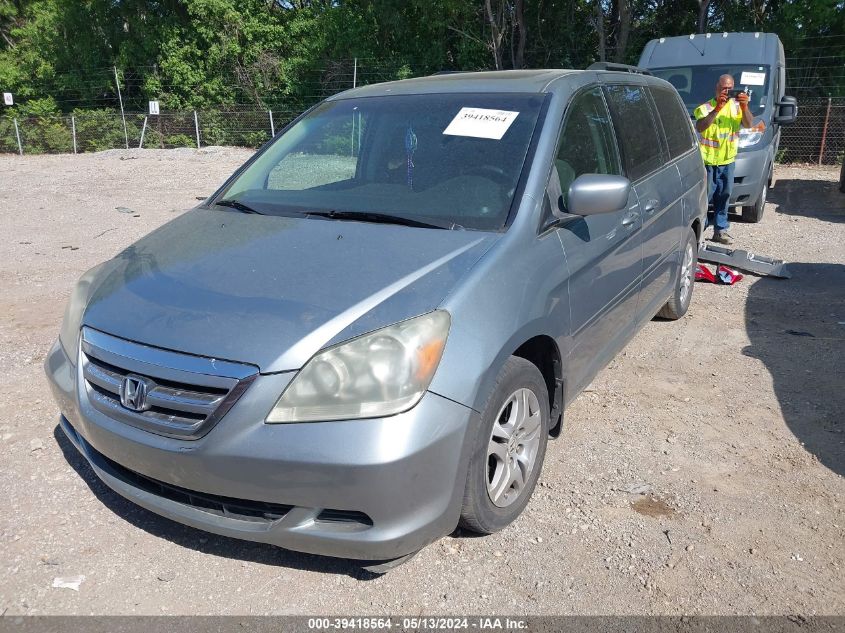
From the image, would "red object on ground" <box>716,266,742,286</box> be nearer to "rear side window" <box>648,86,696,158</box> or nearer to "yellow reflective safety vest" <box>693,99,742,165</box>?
"rear side window" <box>648,86,696,158</box>

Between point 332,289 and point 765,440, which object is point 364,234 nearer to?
point 332,289

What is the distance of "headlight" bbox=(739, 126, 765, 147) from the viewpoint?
927cm

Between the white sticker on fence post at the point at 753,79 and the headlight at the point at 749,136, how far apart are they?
92 cm

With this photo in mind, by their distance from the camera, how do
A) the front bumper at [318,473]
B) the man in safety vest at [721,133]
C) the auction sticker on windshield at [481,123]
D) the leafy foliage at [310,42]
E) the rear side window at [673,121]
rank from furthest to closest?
the leafy foliage at [310,42] < the man in safety vest at [721,133] < the rear side window at [673,121] < the auction sticker on windshield at [481,123] < the front bumper at [318,473]

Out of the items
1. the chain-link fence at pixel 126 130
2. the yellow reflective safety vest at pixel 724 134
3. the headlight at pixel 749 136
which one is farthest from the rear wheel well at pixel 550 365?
the chain-link fence at pixel 126 130

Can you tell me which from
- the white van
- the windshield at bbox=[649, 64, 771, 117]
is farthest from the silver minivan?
the windshield at bbox=[649, 64, 771, 117]

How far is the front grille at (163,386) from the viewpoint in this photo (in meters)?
2.42

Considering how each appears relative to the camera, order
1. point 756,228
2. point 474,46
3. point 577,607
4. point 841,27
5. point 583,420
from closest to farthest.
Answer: point 577,607, point 583,420, point 756,228, point 841,27, point 474,46

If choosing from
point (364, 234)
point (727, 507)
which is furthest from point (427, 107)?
point (727, 507)

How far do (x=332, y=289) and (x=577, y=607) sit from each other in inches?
57.8

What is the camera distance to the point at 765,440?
12.6 ft

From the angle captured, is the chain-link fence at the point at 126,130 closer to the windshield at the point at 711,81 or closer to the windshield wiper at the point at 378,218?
the windshield at the point at 711,81

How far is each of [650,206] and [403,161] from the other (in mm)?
1644

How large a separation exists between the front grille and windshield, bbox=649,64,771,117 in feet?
29.3
